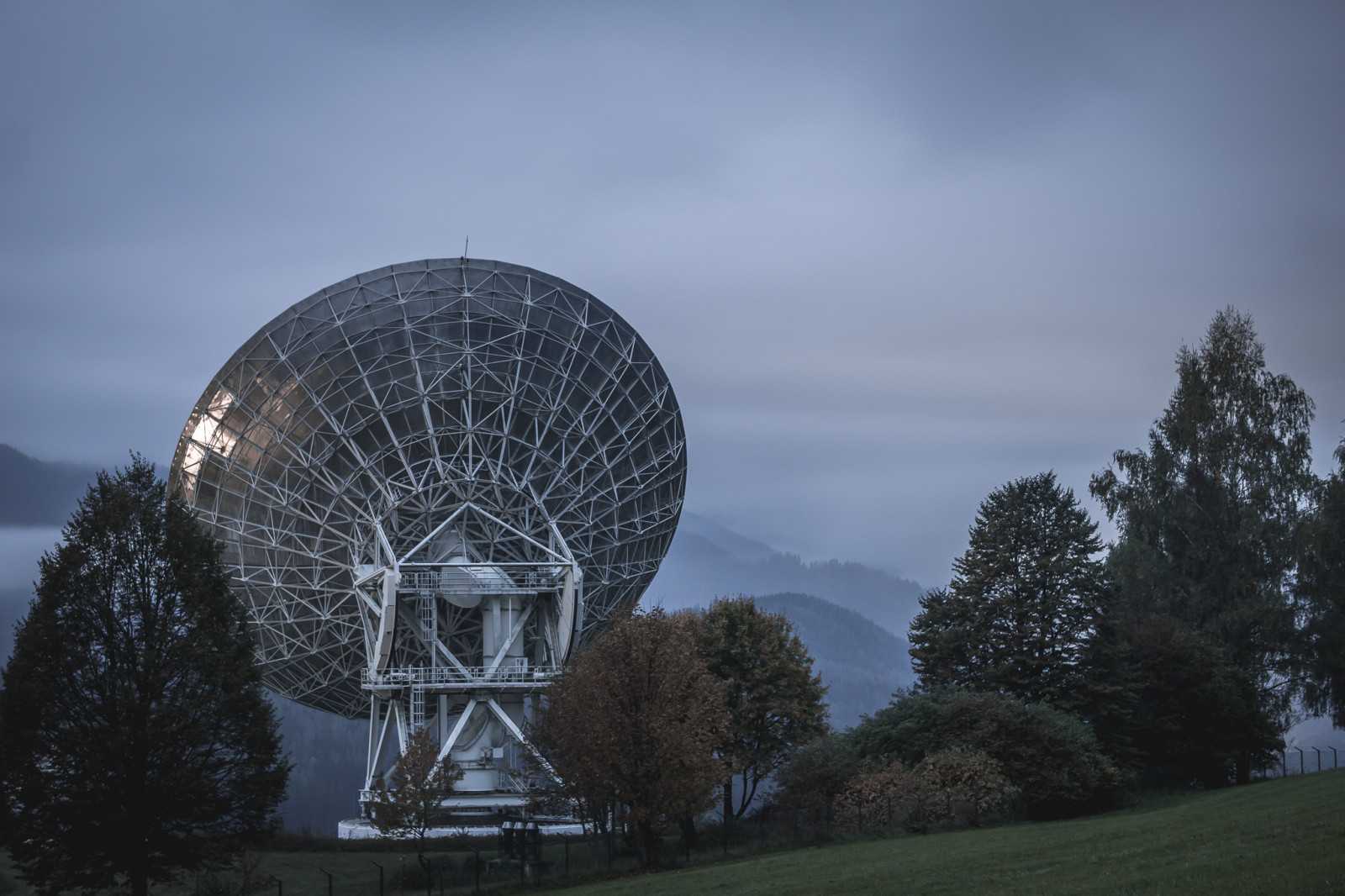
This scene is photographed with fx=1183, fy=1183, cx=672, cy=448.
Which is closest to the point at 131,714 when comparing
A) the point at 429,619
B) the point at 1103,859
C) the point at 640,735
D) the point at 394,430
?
the point at 640,735

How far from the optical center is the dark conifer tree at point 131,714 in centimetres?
2778

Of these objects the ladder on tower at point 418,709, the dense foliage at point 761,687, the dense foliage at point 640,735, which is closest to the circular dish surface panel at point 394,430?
the ladder on tower at point 418,709

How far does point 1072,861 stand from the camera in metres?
25.9

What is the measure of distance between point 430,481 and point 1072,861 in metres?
30.9

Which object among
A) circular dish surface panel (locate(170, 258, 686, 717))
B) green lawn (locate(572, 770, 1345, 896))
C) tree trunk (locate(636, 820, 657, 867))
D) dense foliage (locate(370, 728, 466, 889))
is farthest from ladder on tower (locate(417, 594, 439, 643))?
green lawn (locate(572, 770, 1345, 896))

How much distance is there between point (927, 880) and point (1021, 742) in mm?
20527

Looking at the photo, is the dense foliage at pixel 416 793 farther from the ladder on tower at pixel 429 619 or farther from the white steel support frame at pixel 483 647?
the ladder on tower at pixel 429 619

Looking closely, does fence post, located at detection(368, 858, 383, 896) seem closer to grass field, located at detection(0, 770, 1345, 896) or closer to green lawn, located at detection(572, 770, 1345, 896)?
grass field, located at detection(0, 770, 1345, 896)

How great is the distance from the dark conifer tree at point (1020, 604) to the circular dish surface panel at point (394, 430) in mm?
17029

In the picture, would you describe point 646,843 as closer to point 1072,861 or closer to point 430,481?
point 1072,861

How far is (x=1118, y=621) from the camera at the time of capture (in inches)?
2160

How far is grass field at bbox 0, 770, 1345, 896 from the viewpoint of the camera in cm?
1986

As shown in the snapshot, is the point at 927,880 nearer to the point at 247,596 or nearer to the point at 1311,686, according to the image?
the point at 247,596

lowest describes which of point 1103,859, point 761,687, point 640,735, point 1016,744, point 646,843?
point 646,843
